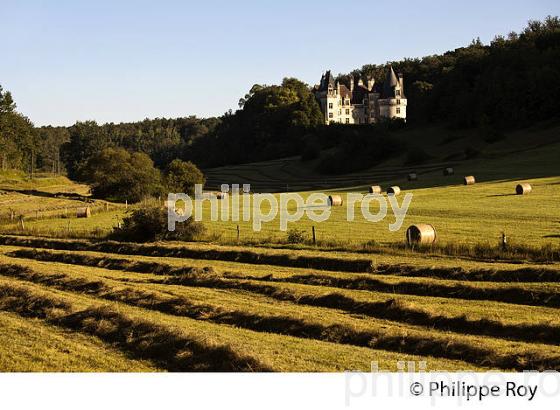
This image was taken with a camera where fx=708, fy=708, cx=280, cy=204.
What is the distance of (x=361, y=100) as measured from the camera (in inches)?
5901

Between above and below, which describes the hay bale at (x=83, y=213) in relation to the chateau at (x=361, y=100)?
below

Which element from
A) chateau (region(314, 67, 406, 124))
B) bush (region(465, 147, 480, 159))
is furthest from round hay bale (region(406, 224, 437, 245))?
chateau (region(314, 67, 406, 124))

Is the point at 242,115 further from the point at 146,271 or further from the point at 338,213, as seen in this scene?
the point at 146,271

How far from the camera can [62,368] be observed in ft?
45.2

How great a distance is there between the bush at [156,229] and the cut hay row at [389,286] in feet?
15.7

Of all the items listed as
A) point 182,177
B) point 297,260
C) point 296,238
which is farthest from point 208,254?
point 182,177

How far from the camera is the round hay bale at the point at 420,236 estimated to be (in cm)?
2805

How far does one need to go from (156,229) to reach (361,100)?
119818mm

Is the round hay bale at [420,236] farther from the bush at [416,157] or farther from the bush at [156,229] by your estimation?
the bush at [416,157]

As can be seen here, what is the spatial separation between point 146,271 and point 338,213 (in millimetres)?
18600

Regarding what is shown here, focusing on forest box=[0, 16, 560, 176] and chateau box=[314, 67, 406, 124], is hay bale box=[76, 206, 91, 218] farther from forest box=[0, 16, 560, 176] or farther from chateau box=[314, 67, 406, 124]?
chateau box=[314, 67, 406, 124]

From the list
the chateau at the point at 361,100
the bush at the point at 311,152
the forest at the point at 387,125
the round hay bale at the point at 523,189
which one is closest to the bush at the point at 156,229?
the round hay bale at the point at 523,189

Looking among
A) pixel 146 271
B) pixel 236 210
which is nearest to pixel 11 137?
pixel 236 210

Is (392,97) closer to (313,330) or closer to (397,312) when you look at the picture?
(397,312)
